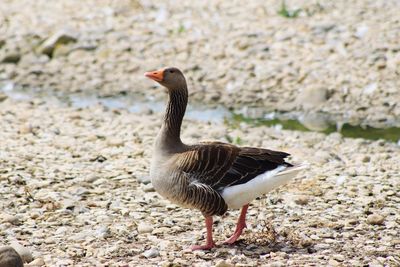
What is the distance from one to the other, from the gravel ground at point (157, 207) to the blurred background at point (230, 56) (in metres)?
1.86

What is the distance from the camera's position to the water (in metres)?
14.2

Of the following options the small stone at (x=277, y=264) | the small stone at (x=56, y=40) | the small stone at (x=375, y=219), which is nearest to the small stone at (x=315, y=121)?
the small stone at (x=375, y=219)

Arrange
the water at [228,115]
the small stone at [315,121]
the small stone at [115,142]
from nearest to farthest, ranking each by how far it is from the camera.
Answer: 1. the small stone at [115,142]
2. the water at [228,115]
3. the small stone at [315,121]

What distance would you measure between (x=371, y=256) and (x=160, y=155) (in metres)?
2.16

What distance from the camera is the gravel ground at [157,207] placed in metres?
8.01

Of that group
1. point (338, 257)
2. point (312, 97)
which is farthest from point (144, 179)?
point (312, 97)

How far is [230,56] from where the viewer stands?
17.1 meters

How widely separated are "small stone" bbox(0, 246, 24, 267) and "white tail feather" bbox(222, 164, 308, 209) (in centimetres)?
196

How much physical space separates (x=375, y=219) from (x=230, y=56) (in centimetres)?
865

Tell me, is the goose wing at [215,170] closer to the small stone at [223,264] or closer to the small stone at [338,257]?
the small stone at [223,264]

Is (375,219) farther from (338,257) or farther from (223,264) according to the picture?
(223,264)

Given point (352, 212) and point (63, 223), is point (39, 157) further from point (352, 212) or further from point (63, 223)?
point (352, 212)

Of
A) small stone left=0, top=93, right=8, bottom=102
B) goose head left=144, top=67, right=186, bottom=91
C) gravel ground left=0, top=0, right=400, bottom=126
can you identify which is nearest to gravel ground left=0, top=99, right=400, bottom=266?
goose head left=144, top=67, right=186, bottom=91

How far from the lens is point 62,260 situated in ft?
25.8
